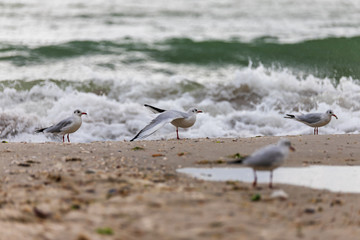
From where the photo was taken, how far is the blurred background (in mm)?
11492

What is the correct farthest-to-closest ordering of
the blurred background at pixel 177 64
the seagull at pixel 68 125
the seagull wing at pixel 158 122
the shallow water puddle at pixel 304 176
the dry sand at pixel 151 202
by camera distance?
the blurred background at pixel 177 64 → the seagull at pixel 68 125 → the seagull wing at pixel 158 122 → the shallow water puddle at pixel 304 176 → the dry sand at pixel 151 202

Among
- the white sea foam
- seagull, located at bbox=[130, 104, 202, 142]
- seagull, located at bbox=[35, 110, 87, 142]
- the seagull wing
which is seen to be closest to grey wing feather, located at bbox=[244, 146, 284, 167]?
seagull, located at bbox=[130, 104, 202, 142]

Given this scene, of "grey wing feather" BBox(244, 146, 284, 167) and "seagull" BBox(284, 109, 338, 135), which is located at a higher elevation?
"seagull" BBox(284, 109, 338, 135)

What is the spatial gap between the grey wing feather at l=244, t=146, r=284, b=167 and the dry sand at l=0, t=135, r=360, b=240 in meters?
0.25

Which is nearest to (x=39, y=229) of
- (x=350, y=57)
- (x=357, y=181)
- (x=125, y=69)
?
(x=357, y=181)

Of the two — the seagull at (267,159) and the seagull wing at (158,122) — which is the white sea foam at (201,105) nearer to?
the seagull wing at (158,122)

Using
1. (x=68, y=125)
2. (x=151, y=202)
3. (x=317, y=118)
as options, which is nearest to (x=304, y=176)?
(x=151, y=202)

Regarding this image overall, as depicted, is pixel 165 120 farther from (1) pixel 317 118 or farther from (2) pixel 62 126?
(1) pixel 317 118

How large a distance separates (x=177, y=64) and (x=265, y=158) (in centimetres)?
1261

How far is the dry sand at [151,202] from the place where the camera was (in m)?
4.32

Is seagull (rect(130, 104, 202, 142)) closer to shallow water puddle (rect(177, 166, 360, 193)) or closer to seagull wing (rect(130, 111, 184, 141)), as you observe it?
seagull wing (rect(130, 111, 184, 141))

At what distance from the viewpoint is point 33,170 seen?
20.6 feet

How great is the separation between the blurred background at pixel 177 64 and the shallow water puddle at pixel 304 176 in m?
4.12

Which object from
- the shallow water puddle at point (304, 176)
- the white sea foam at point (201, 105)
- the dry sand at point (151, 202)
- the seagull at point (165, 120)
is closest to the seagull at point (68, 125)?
the seagull at point (165, 120)
